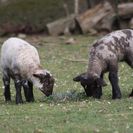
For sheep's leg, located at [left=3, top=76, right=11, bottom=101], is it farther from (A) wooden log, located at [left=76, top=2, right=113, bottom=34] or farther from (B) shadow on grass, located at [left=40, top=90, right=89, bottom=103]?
(A) wooden log, located at [left=76, top=2, right=113, bottom=34]

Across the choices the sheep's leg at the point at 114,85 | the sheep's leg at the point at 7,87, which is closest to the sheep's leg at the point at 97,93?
the sheep's leg at the point at 114,85

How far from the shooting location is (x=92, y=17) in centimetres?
3016

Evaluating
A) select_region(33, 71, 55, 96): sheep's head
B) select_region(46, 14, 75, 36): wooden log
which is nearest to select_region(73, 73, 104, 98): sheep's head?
select_region(33, 71, 55, 96): sheep's head

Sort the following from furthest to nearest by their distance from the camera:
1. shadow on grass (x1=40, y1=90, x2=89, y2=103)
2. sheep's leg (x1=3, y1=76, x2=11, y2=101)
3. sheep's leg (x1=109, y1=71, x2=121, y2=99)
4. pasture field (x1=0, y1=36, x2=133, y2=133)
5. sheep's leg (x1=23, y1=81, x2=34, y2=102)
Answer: sheep's leg (x1=3, y1=76, x2=11, y2=101) → sheep's leg (x1=23, y1=81, x2=34, y2=102) → sheep's leg (x1=109, y1=71, x2=121, y2=99) → shadow on grass (x1=40, y1=90, x2=89, y2=103) → pasture field (x1=0, y1=36, x2=133, y2=133)

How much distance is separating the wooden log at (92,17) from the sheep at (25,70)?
1623 cm

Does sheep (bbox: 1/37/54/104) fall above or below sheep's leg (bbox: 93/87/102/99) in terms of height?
above

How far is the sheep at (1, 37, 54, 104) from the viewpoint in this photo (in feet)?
44.3

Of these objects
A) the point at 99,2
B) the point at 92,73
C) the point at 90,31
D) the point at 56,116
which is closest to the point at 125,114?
the point at 56,116

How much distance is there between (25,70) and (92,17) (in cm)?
1694

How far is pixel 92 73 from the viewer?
44.1 ft

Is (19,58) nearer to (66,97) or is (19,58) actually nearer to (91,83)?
(66,97)

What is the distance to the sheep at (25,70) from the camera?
13500mm

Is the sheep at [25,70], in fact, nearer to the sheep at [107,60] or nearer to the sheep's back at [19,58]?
the sheep's back at [19,58]

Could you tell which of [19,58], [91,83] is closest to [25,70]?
[19,58]
